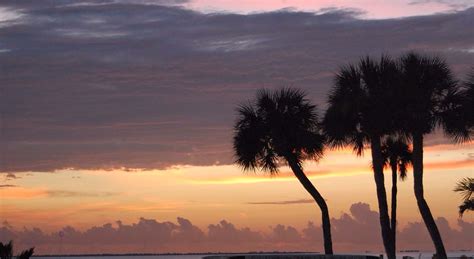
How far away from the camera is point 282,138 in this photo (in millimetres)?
59094

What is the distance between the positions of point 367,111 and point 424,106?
3.19 m

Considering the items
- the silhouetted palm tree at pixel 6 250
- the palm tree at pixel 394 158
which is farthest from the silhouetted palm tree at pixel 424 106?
the silhouetted palm tree at pixel 6 250

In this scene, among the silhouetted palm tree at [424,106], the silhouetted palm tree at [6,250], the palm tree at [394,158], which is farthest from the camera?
the palm tree at [394,158]

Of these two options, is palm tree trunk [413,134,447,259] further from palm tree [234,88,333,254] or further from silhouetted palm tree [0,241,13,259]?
silhouetted palm tree [0,241,13,259]

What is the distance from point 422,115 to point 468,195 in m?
5.25

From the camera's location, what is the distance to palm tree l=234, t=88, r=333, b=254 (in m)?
59.0

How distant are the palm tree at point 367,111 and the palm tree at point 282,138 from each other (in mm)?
1229

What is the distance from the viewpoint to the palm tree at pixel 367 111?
57906 mm

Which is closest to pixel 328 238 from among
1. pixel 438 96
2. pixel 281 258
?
pixel 438 96

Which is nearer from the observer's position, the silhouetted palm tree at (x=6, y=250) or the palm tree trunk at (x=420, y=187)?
the silhouetted palm tree at (x=6, y=250)

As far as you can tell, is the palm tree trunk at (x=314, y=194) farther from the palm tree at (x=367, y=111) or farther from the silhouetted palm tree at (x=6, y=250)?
the silhouetted palm tree at (x=6, y=250)

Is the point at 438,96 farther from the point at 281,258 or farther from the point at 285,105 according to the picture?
the point at 281,258

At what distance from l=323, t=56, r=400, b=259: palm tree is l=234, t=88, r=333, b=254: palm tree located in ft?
4.03

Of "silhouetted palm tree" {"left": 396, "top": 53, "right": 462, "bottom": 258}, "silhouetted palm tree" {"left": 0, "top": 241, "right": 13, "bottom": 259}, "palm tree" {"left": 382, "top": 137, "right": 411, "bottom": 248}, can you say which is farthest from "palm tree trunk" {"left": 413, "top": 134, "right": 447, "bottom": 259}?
"silhouetted palm tree" {"left": 0, "top": 241, "right": 13, "bottom": 259}
